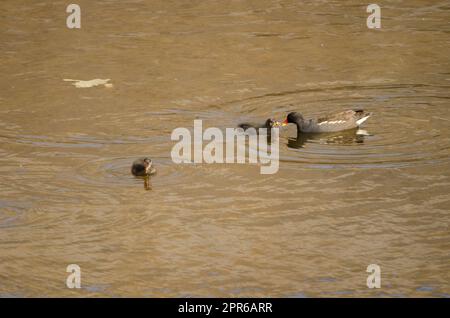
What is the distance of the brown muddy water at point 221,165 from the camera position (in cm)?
785

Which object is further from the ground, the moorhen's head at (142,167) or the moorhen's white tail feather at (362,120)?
the moorhen's white tail feather at (362,120)

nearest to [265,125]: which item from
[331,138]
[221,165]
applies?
[331,138]

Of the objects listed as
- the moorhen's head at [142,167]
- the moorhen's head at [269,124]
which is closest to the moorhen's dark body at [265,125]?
the moorhen's head at [269,124]

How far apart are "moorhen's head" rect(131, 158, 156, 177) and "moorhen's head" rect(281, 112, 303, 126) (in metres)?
2.81

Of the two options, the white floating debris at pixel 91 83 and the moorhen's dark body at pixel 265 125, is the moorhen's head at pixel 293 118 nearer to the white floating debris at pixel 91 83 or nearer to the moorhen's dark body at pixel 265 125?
the moorhen's dark body at pixel 265 125

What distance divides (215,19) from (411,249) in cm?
972

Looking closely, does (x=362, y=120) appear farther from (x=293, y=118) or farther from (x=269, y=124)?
(x=269, y=124)

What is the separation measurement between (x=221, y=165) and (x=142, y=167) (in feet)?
3.59

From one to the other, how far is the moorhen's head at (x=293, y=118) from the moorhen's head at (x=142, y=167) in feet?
9.22

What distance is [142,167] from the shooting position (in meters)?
9.70

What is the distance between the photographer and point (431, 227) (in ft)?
28.1
